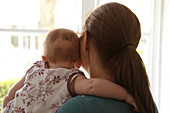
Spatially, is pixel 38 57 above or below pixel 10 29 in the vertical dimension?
below

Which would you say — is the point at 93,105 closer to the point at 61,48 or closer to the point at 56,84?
the point at 56,84

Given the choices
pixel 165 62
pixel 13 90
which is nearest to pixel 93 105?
pixel 13 90

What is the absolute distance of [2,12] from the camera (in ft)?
5.73

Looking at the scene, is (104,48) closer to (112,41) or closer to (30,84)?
(112,41)

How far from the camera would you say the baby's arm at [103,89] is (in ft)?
3.03

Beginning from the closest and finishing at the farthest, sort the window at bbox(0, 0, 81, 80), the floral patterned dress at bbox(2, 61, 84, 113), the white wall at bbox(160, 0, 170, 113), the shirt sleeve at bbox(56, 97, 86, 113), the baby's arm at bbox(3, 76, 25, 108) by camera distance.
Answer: the shirt sleeve at bbox(56, 97, 86, 113)
the floral patterned dress at bbox(2, 61, 84, 113)
the baby's arm at bbox(3, 76, 25, 108)
the window at bbox(0, 0, 81, 80)
the white wall at bbox(160, 0, 170, 113)

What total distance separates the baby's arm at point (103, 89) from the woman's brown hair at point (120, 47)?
33mm

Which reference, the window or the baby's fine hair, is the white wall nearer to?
the window

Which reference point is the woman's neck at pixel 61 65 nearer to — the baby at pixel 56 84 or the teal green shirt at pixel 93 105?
the baby at pixel 56 84

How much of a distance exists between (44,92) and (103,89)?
0.26m

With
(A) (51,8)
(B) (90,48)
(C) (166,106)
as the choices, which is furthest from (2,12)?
(C) (166,106)

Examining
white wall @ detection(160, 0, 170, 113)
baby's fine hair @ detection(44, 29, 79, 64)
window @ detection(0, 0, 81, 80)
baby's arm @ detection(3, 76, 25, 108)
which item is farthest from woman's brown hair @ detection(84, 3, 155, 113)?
white wall @ detection(160, 0, 170, 113)

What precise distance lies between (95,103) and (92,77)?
0.18m

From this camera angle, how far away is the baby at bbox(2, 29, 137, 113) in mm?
951
